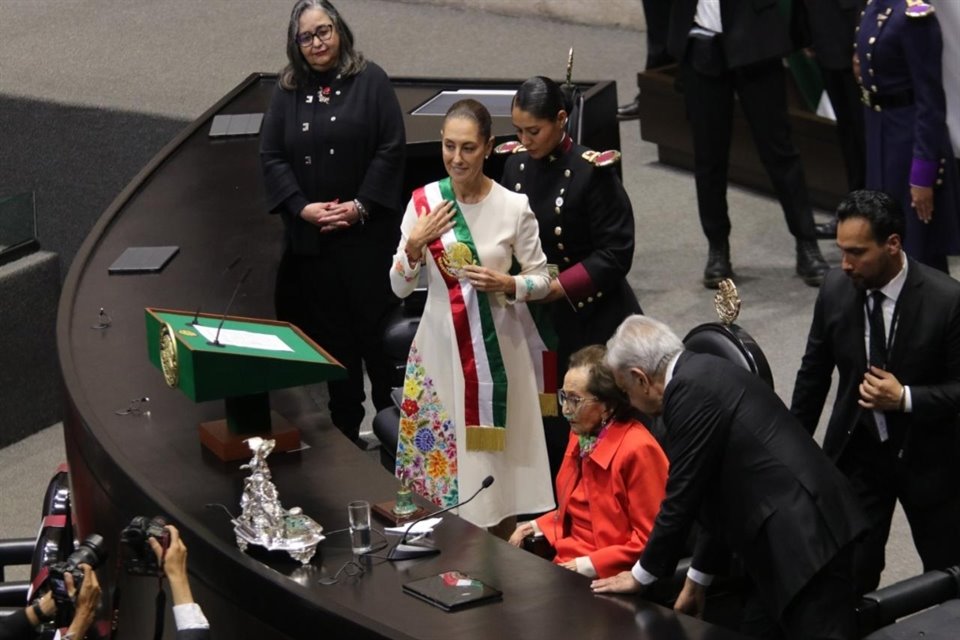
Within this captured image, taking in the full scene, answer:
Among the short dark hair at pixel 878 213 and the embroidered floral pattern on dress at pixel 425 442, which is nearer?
the short dark hair at pixel 878 213

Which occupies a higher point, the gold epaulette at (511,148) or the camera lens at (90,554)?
the gold epaulette at (511,148)

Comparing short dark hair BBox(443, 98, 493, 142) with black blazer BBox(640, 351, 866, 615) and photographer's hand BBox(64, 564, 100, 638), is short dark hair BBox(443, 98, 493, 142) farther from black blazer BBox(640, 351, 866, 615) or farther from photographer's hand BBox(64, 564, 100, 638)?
photographer's hand BBox(64, 564, 100, 638)

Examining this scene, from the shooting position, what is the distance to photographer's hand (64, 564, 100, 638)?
125 inches

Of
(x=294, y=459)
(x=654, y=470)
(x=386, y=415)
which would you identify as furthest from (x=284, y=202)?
(x=654, y=470)

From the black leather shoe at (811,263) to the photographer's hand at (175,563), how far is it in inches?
160

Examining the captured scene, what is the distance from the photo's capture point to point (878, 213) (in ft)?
12.1

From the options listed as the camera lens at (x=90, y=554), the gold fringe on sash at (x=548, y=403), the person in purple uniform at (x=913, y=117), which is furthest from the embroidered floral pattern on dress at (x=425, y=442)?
the person in purple uniform at (x=913, y=117)

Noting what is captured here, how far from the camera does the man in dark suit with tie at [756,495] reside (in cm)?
328

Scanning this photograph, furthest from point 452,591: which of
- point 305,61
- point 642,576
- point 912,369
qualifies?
point 305,61

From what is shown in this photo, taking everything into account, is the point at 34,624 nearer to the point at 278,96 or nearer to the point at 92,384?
the point at 92,384

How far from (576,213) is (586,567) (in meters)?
1.23

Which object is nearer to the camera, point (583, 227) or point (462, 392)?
point (462, 392)

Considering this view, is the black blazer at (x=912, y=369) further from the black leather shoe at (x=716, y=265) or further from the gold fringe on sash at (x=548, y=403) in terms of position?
the black leather shoe at (x=716, y=265)

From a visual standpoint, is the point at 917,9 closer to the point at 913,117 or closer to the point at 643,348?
the point at 913,117
